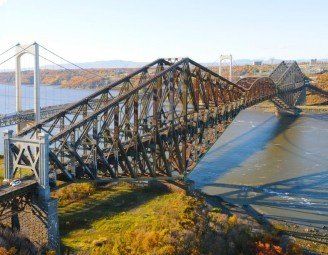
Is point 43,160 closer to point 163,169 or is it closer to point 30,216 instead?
point 30,216

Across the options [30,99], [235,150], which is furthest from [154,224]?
[30,99]

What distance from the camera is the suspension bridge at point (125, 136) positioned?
18531 millimetres

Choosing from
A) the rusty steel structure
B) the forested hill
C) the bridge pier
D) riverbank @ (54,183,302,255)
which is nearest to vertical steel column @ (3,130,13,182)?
the bridge pier

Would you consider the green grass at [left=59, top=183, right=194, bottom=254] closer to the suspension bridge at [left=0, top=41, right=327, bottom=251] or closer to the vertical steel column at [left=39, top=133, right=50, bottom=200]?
the suspension bridge at [left=0, top=41, right=327, bottom=251]


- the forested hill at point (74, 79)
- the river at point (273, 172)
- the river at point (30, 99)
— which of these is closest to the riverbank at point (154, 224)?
the river at point (273, 172)

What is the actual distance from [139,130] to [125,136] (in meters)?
1.38

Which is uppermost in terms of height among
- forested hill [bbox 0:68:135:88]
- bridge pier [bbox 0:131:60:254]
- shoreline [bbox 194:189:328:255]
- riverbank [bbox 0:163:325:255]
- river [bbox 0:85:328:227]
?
forested hill [bbox 0:68:135:88]

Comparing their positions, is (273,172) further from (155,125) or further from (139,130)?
(155,125)

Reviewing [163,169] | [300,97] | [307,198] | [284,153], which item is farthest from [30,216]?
[300,97]

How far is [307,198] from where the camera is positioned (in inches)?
1251

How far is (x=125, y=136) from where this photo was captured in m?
27.0

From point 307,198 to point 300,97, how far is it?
66121mm

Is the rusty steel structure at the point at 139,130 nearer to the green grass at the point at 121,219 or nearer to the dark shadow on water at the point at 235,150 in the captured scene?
the green grass at the point at 121,219

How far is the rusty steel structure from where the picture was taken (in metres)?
21.2
